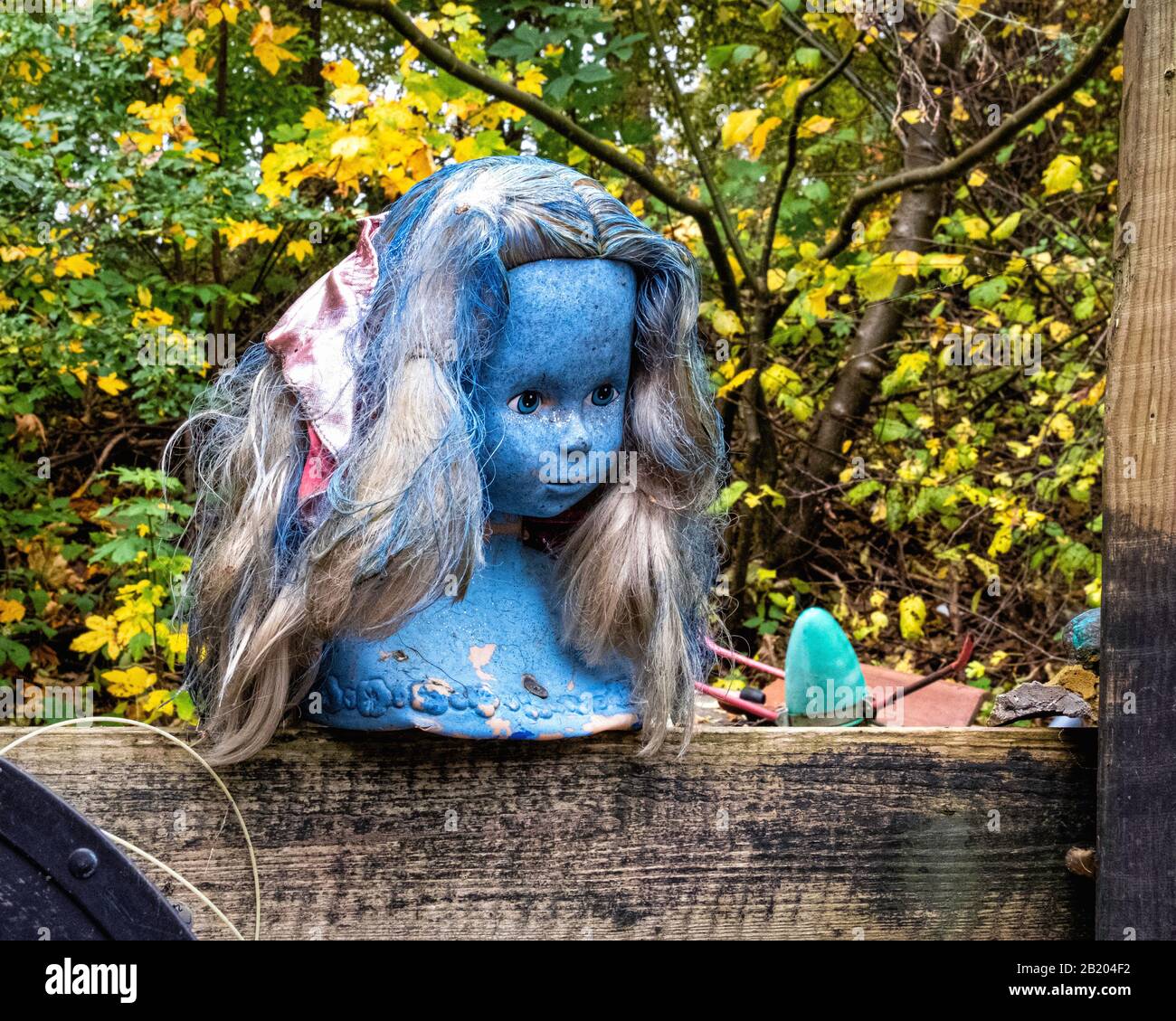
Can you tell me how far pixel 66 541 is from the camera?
4266 millimetres

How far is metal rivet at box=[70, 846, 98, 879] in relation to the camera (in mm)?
1048

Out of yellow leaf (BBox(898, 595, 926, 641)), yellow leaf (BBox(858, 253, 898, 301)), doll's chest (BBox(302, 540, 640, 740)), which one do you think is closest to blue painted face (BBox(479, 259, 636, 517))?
doll's chest (BBox(302, 540, 640, 740))

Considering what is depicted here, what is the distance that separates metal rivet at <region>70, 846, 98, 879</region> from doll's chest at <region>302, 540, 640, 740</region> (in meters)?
0.50

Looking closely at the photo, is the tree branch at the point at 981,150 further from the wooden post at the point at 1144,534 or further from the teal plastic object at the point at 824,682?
the teal plastic object at the point at 824,682

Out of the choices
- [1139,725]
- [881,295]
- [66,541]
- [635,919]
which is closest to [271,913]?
[635,919]

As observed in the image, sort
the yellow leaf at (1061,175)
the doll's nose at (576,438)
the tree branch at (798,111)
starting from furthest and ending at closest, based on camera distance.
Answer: the yellow leaf at (1061,175) < the tree branch at (798,111) < the doll's nose at (576,438)

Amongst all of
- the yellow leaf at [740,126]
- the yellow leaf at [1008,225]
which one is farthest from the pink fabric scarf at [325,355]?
the yellow leaf at [1008,225]

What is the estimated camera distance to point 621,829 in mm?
1612

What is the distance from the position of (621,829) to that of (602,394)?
58cm

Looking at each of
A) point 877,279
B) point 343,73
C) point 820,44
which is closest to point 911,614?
point 877,279

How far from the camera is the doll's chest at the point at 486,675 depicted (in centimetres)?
153

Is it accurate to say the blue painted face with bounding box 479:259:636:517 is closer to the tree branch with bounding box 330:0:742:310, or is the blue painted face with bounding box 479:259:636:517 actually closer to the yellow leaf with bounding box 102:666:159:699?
the tree branch with bounding box 330:0:742:310

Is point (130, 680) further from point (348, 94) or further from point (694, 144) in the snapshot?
point (694, 144)

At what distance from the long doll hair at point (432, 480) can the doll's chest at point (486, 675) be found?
33 millimetres
